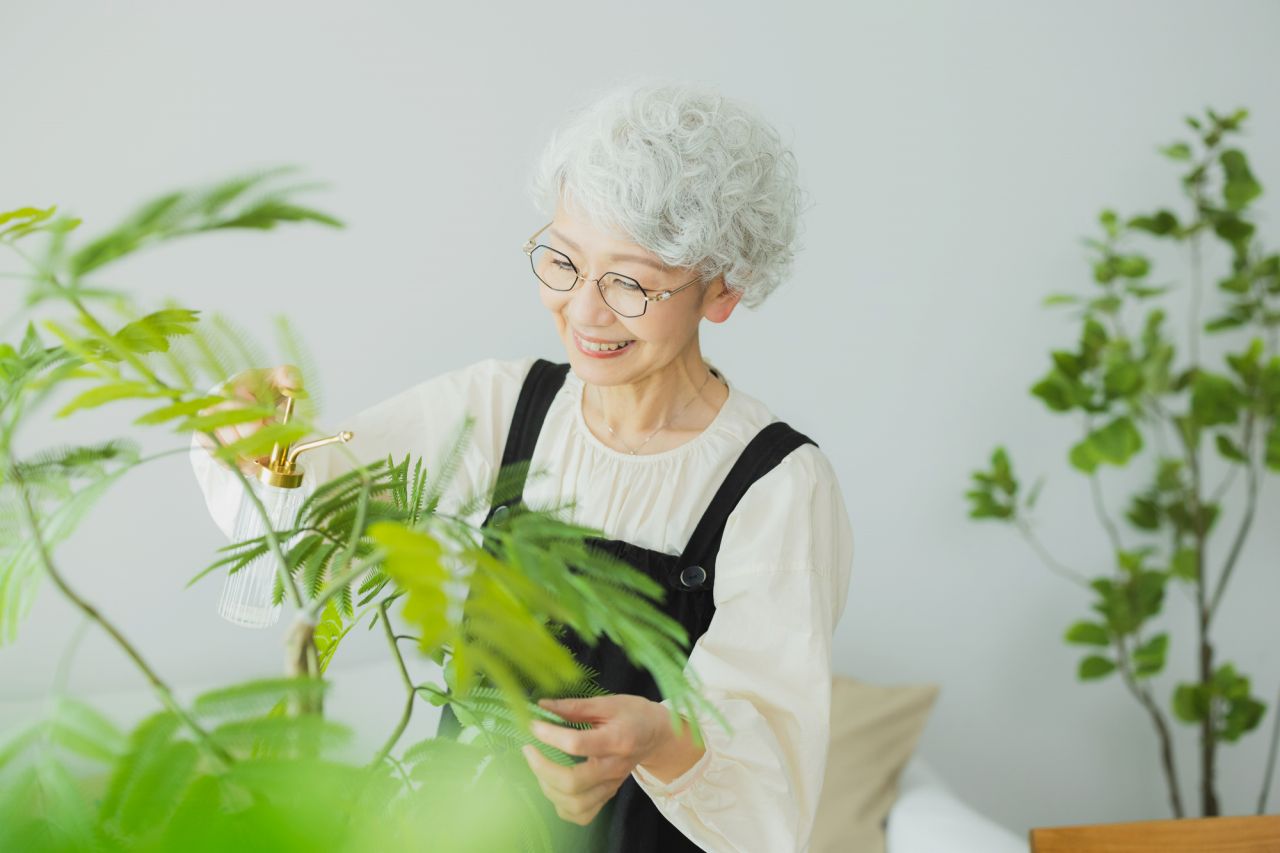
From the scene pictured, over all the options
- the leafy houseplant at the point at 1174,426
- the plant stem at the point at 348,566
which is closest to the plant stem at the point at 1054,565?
the leafy houseplant at the point at 1174,426

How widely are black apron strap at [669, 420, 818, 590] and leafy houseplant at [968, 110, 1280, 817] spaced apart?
1234 mm

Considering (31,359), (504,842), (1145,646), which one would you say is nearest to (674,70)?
(1145,646)

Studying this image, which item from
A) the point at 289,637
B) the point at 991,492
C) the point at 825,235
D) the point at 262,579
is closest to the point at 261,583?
the point at 262,579

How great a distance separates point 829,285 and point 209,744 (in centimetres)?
203

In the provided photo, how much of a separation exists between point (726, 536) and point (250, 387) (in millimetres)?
541

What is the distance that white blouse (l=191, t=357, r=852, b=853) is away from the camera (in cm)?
100

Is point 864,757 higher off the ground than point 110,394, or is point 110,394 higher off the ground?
point 110,394

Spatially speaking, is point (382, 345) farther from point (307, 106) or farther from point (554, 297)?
point (554, 297)

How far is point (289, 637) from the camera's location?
0.49 m

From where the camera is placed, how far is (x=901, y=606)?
99.7 inches

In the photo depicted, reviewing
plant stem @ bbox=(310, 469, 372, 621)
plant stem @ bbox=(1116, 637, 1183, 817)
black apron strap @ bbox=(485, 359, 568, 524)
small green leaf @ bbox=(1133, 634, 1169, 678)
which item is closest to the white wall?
plant stem @ bbox=(1116, 637, 1183, 817)

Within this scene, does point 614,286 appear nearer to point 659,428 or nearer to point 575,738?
point 659,428

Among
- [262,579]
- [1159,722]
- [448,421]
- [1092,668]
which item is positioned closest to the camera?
[262,579]

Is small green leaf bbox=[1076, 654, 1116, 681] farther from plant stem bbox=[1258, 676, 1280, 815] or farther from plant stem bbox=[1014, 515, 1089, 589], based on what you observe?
plant stem bbox=[1258, 676, 1280, 815]
